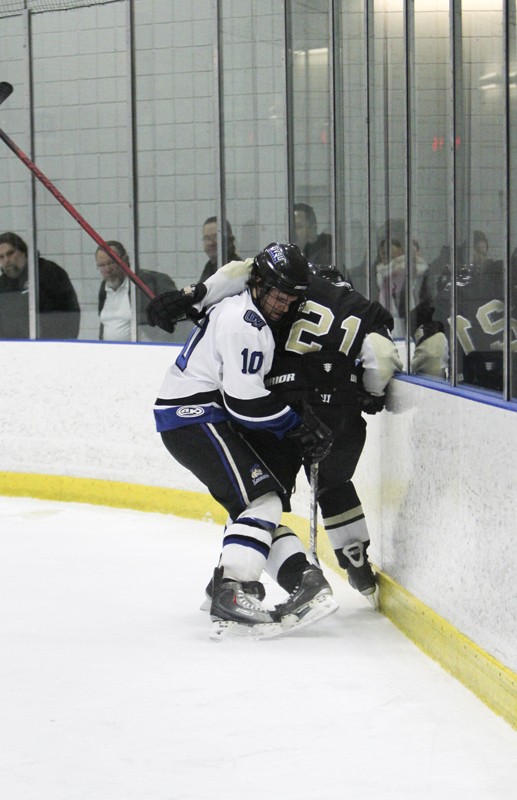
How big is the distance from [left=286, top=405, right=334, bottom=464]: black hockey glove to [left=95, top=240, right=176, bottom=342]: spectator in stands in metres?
2.87

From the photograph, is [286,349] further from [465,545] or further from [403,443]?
[465,545]

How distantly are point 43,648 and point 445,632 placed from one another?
3.56 ft

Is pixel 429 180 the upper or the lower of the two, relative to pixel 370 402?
upper

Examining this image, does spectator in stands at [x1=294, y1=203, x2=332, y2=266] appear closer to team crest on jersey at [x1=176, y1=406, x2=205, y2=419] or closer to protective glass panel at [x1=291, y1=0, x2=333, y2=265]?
protective glass panel at [x1=291, y1=0, x2=333, y2=265]

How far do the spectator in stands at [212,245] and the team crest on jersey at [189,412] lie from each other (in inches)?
101

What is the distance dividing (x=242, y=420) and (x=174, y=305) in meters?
0.45

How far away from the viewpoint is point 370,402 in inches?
153

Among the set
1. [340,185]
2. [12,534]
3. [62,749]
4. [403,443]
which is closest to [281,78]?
[340,185]

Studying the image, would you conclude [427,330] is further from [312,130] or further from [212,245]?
[212,245]

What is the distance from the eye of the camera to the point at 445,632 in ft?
10.5

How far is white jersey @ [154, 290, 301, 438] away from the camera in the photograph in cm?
356

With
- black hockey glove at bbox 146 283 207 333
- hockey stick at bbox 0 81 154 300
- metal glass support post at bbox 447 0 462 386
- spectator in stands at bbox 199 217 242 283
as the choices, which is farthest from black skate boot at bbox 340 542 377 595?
spectator in stands at bbox 199 217 242 283

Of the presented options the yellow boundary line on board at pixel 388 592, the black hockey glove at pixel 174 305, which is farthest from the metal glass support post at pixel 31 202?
the black hockey glove at pixel 174 305

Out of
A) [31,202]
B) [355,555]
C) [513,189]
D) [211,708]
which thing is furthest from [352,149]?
[211,708]
